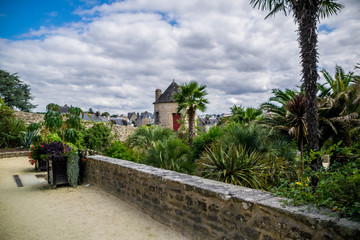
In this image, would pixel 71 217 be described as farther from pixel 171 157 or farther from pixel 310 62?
pixel 310 62

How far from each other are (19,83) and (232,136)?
31.6 m

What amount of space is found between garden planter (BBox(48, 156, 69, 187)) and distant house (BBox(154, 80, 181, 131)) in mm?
19521

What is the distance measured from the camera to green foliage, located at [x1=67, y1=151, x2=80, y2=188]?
611cm

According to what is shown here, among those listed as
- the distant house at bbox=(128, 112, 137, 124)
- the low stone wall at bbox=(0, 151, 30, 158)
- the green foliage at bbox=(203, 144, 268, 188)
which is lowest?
the low stone wall at bbox=(0, 151, 30, 158)

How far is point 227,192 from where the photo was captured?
2.78 m

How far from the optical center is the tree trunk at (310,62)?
6.96 metres

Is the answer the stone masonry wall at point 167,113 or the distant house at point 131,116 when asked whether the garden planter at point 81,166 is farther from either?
the distant house at point 131,116

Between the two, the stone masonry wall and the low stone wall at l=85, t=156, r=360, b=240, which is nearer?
the low stone wall at l=85, t=156, r=360, b=240

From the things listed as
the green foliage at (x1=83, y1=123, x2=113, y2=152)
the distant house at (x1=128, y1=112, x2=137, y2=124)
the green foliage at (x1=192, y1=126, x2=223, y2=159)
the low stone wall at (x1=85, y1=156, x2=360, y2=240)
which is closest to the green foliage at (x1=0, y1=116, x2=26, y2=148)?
the green foliage at (x1=83, y1=123, x2=113, y2=152)

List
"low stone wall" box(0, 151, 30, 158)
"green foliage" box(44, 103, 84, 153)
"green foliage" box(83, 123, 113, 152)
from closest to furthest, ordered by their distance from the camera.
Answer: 1. "green foliage" box(44, 103, 84, 153)
2. "green foliage" box(83, 123, 113, 152)
3. "low stone wall" box(0, 151, 30, 158)

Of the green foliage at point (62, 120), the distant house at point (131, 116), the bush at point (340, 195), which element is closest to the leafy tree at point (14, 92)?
the green foliage at point (62, 120)

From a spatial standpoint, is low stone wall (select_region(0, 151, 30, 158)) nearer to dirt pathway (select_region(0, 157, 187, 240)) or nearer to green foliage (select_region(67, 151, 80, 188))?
dirt pathway (select_region(0, 157, 187, 240))

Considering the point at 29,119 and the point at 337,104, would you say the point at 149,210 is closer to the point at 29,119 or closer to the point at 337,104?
the point at 337,104

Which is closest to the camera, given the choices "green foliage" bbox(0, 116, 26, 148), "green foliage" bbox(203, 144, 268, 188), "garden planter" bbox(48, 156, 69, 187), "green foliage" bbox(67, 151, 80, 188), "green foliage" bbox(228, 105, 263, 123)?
"green foliage" bbox(203, 144, 268, 188)
